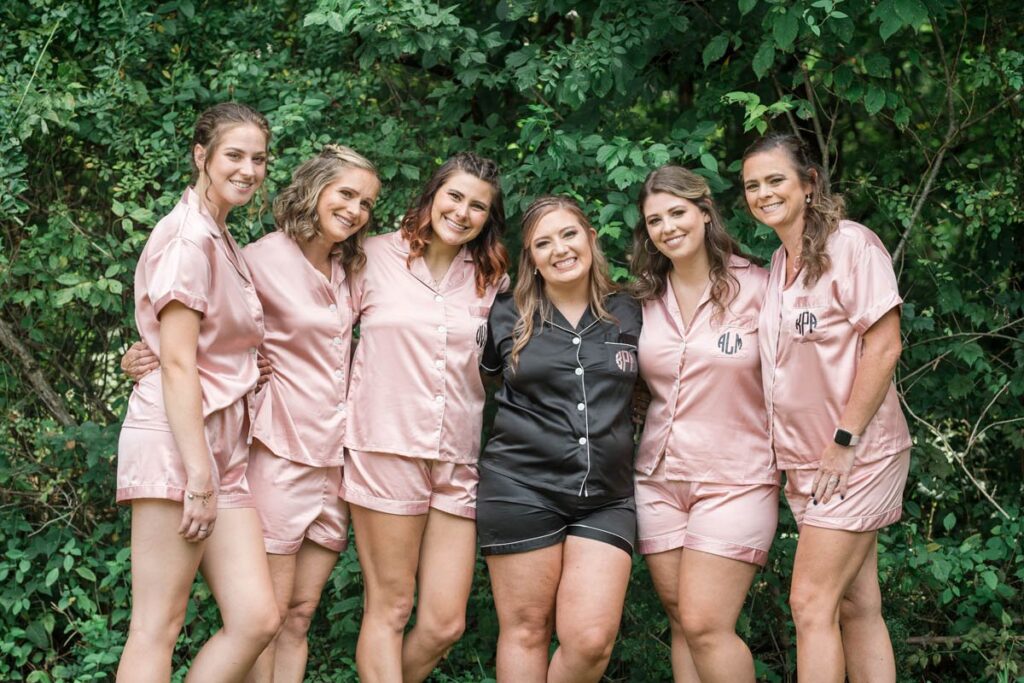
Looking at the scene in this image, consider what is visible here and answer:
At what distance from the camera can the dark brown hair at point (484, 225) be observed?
4.33 metres

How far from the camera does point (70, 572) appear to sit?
18.0ft

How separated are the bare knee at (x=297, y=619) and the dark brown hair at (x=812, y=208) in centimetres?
217

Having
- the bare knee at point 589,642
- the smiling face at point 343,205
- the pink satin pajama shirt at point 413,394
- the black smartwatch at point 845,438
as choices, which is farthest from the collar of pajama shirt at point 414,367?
the black smartwatch at point 845,438

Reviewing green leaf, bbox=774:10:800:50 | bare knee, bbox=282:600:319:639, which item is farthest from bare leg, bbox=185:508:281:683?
green leaf, bbox=774:10:800:50

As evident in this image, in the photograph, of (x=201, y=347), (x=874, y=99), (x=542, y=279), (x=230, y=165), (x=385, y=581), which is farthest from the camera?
(x=874, y=99)

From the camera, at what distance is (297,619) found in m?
4.14

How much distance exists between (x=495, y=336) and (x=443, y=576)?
0.93m

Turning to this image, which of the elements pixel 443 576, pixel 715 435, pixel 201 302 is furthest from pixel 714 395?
pixel 201 302

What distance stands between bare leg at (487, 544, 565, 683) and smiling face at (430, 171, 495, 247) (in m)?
1.23

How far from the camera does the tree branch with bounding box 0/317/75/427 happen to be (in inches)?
221

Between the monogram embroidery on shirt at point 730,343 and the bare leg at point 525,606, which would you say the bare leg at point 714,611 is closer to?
the bare leg at point 525,606

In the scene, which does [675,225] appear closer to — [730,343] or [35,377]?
[730,343]

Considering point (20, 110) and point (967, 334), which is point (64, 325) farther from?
point (967, 334)

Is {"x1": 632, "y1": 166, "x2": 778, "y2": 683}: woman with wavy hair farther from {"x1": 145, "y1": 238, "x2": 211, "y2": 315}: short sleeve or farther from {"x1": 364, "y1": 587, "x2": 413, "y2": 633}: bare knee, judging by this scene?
{"x1": 145, "y1": 238, "x2": 211, "y2": 315}: short sleeve
